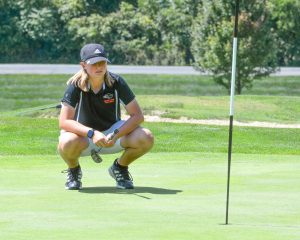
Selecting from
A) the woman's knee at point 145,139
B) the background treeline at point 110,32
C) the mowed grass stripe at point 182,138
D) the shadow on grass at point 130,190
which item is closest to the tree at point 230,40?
the mowed grass stripe at point 182,138

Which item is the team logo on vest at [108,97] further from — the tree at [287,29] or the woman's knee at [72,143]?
the tree at [287,29]

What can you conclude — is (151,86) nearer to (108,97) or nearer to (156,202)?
(108,97)

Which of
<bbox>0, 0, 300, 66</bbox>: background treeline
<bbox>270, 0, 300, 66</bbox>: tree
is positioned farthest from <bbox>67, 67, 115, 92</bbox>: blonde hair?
<bbox>0, 0, 300, 66</bbox>: background treeline

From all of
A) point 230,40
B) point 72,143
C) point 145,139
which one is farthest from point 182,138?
point 230,40

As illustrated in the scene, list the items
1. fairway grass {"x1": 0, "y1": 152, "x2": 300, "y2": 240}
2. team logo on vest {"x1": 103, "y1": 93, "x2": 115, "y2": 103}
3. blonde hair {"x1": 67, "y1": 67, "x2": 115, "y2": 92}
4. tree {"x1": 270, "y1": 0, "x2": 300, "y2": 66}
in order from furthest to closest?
tree {"x1": 270, "y1": 0, "x2": 300, "y2": 66} < team logo on vest {"x1": 103, "y1": 93, "x2": 115, "y2": 103} < blonde hair {"x1": 67, "y1": 67, "x2": 115, "y2": 92} < fairway grass {"x1": 0, "y1": 152, "x2": 300, "y2": 240}

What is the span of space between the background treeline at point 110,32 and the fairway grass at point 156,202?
33.7 metres

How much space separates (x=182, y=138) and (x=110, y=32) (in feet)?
95.4

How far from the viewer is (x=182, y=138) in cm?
1884

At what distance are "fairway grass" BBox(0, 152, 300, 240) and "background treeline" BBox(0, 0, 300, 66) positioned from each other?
33663mm

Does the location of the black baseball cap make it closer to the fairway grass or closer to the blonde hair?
the blonde hair

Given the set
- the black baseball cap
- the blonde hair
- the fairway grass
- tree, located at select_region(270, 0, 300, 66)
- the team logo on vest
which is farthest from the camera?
tree, located at select_region(270, 0, 300, 66)

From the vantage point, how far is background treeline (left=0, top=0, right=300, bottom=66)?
152 ft

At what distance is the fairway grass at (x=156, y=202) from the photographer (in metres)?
7.18

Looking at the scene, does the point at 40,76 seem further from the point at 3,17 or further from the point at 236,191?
the point at 236,191
